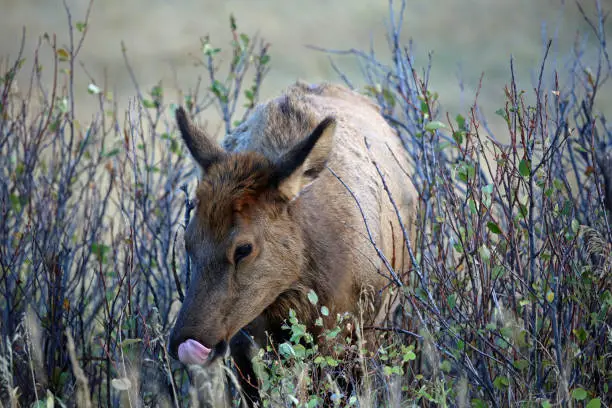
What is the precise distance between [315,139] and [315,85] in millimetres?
2332

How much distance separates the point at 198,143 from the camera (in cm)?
535

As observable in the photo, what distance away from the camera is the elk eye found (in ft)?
15.7

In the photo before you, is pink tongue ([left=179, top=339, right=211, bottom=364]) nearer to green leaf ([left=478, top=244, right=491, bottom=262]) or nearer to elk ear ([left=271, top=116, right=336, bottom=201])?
elk ear ([left=271, top=116, right=336, bottom=201])

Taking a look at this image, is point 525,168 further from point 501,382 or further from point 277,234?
point 277,234

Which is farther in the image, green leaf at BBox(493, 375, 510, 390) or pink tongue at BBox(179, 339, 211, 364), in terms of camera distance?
pink tongue at BBox(179, 339, 211, 364)

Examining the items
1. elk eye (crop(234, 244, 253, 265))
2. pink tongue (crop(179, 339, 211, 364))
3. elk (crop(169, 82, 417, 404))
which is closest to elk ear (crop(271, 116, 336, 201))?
elk (crop(169, 82, 417, 404))

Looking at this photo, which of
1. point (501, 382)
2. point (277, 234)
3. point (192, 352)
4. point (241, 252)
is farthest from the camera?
point (277, 234)

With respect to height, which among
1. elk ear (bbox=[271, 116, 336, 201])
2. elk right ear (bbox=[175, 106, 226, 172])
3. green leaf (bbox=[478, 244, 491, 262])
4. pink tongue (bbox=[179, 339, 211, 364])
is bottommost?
pink tongue (bbox=[179, 339, 211, 364])

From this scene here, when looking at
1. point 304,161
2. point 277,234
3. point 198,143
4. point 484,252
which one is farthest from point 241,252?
point 484,252

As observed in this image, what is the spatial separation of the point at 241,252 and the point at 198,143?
3.14 ft

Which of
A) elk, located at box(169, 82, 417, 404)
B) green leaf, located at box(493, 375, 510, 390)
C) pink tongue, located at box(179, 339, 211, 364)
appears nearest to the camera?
green leaf, located at box(493, 375, 510, 390)

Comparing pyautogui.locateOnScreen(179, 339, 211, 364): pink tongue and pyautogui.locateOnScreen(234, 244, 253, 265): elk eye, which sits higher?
pyautogui.locateOnScreen(234, 244, 253, 265): elk eye

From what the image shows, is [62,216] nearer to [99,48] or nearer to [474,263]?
[474,263]

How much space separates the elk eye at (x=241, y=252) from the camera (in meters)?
4.79
